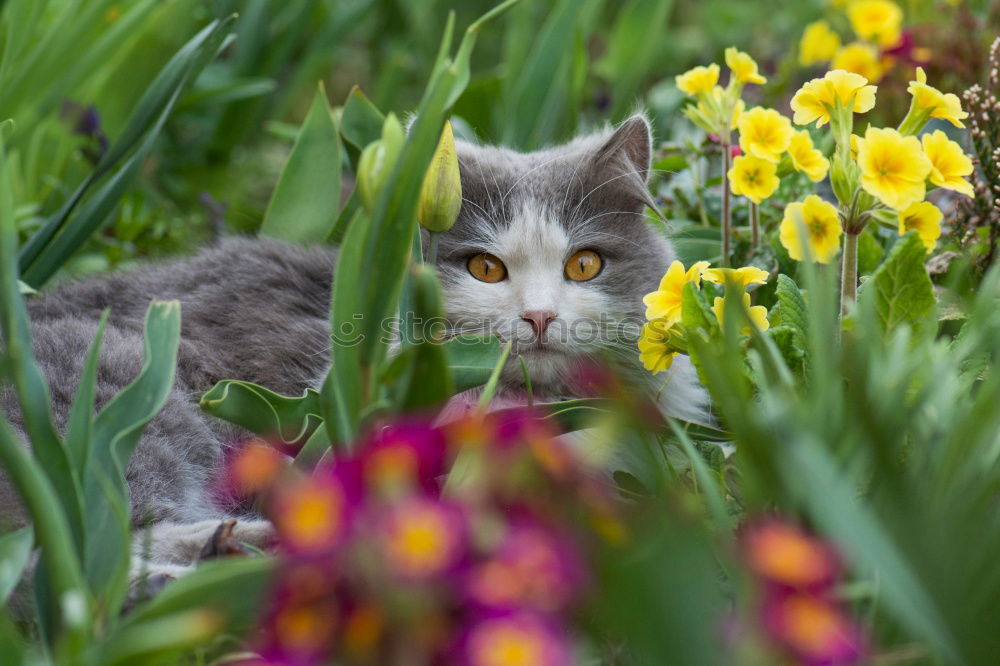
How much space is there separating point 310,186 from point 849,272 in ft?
4.10

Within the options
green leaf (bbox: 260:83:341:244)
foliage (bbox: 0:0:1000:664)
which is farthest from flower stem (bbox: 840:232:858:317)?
green leaf (bbox: 260:83:341:244)

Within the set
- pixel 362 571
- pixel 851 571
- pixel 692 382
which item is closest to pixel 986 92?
pixel 692 382

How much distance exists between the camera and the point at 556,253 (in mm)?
1716

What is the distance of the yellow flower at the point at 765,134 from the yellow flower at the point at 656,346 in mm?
332

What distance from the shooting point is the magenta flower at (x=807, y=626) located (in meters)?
0.70

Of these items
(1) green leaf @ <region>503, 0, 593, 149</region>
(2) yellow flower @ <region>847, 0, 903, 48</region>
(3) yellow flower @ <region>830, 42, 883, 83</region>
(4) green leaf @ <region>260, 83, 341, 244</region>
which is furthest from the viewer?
(2) yellow flower @ <region>847, 0, 903, 48</region>

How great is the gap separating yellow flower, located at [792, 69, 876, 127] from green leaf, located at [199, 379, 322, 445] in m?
0.85

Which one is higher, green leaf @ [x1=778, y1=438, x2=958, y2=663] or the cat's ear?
the cat's ear

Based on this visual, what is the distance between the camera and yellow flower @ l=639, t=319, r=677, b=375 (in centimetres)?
144

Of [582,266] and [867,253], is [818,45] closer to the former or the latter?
[867,253]

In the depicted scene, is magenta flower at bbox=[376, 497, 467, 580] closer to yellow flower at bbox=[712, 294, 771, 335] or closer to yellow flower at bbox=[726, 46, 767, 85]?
yellow flower at bbox=[712, 294, 771, 335]

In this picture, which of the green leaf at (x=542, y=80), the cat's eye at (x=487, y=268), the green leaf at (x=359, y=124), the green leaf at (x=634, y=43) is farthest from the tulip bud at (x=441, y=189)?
the green leaf at (x=634, y=43)

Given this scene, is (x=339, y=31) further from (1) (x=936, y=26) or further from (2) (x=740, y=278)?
(2) (x=740, y=278)
